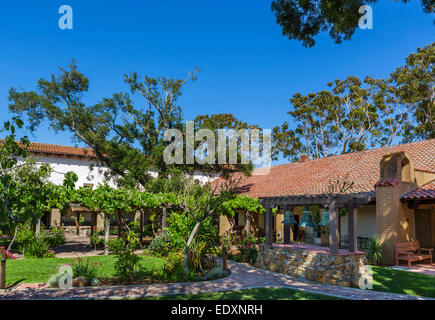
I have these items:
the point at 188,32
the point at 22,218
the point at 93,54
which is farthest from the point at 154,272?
the point at 188,32

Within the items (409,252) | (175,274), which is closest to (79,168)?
(175,274)

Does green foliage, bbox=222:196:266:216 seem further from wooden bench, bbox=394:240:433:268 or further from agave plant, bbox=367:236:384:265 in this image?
wooden bench, bbox=394:240:433:268

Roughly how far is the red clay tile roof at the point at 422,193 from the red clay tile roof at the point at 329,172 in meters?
1.08

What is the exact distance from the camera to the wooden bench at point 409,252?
43.2 feet

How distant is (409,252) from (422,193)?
2581 mm

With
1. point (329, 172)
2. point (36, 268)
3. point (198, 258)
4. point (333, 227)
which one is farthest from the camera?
→ point (329, 172)

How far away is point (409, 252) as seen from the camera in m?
13.5

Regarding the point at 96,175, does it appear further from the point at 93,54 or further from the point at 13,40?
the point at 13,40

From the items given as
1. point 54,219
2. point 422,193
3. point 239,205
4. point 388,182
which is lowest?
point 54,219

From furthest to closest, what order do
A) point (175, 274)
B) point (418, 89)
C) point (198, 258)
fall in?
point (418, 89), point (198, 258), point (175, 274)

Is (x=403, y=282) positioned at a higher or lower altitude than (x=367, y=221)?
lower

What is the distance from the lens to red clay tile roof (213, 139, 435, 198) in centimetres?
1753

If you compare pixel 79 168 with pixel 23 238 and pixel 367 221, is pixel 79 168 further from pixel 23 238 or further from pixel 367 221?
pixel 367 221
